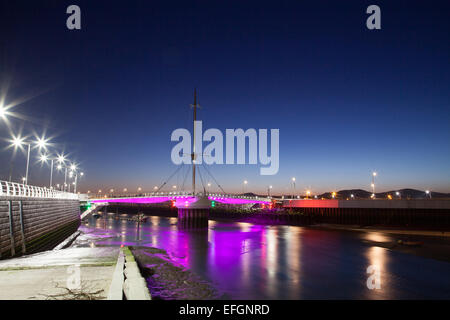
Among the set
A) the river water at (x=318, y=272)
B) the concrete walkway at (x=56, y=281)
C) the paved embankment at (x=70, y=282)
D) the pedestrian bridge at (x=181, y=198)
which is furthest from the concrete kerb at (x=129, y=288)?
the pedestrian bridge at (x=181, y=198)

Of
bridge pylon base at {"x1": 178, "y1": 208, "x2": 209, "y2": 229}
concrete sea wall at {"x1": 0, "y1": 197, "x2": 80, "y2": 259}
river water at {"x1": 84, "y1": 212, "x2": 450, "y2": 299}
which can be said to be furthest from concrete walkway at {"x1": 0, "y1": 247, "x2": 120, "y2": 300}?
bridge pylon base at {"x1": 178, "y1": 208, "x2": 209, "y2": 229}

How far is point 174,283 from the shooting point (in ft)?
58.5

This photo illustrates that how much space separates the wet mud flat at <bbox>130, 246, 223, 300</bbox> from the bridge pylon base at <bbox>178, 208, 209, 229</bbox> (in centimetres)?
3973

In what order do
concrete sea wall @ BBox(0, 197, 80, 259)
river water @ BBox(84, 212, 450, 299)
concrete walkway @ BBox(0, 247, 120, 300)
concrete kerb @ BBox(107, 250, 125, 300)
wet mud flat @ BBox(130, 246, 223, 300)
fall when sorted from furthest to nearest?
concrete sea wall @ BBox(0, 197, 80, 259), river water @ BBox(84, 212, 450, 299), wet mud flat @ BBox(130, 246, 223, 300), concrete walkway @ BBox(0, 247, 120, 300), concrete kerb @ BBox(107, 250, 125, 300)

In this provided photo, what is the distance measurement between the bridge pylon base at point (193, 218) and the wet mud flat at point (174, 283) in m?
39.7

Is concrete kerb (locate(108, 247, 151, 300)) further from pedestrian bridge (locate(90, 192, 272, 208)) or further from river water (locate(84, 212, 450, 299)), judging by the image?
pedestrian bridge (locate(90, 192, 272, 208))

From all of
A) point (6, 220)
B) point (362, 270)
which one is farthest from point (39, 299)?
point (362, 270)

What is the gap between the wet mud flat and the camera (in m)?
15.3

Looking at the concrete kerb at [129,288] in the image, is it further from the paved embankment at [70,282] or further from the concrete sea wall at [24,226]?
the concrete sea wall at [24,226]

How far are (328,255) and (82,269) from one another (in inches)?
1009

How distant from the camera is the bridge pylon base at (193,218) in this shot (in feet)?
208

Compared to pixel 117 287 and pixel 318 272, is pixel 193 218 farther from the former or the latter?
pixel 117 287

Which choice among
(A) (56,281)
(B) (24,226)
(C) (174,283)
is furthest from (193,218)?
(A) (56,281)
